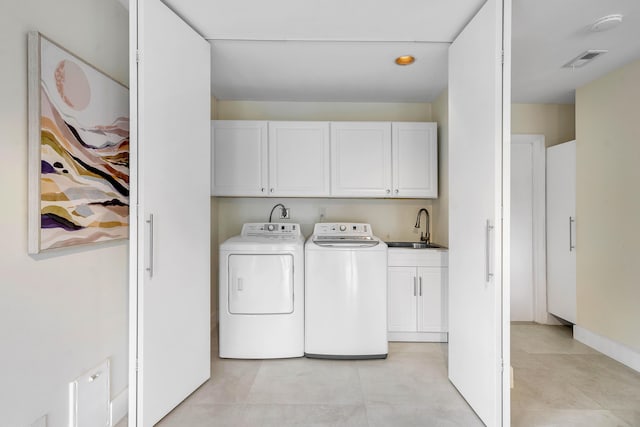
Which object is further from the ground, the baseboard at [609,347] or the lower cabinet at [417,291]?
the lower cabinet at [417,291]

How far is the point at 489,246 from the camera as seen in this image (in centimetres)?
176

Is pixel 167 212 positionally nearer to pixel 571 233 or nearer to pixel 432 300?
pixel 432 300

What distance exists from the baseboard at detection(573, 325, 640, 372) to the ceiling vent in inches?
88.7

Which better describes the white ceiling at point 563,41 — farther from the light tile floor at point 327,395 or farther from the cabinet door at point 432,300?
the light tile floor at point 327,395

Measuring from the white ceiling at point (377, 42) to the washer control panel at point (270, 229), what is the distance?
1.33 metres

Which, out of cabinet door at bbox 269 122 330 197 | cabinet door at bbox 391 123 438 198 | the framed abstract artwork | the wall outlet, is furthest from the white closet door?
the wall outlet

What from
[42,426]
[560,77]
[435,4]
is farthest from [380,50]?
[42,426]

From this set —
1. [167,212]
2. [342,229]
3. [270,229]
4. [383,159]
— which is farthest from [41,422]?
[383,159]

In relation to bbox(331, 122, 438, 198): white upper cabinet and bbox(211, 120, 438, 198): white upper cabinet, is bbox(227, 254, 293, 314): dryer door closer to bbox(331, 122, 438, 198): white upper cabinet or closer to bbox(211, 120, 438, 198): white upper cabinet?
bbox(211, 120, 438, 198): white upper cabinet

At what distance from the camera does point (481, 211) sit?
73.1 inches

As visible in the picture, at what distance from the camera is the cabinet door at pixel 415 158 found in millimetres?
3287

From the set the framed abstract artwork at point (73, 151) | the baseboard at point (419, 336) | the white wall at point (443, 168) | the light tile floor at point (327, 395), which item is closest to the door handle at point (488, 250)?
the light tile floor at point (327, 395)

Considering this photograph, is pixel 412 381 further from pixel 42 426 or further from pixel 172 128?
pixel 172 128

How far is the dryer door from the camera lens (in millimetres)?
2680
